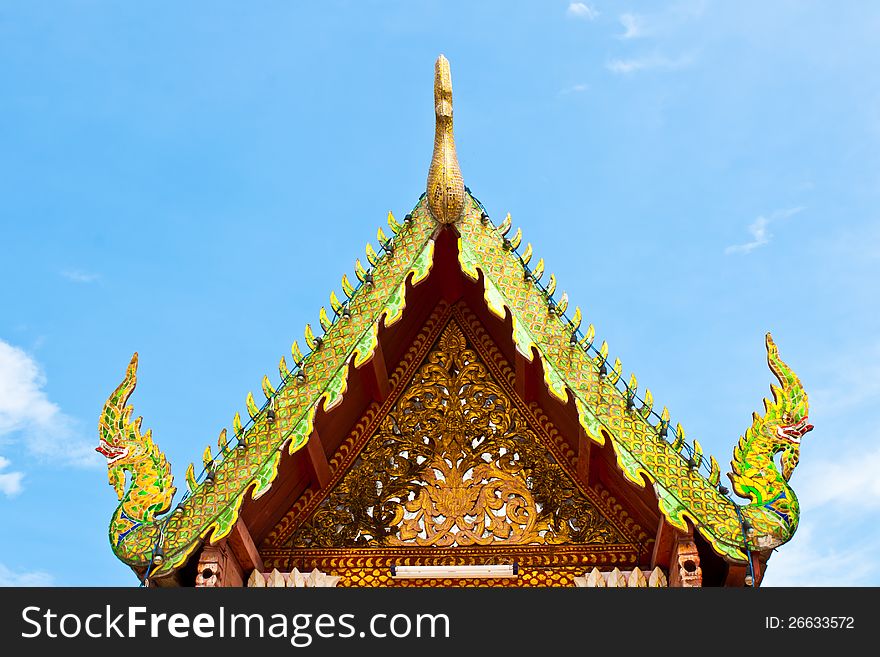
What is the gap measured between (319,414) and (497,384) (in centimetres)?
139

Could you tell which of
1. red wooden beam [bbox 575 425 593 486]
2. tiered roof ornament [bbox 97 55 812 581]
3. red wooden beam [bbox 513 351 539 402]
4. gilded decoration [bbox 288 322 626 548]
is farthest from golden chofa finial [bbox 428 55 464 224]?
red wooden beam [bbox 575 425 593 486]

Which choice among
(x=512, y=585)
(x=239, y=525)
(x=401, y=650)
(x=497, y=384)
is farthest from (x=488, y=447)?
(x=401, y=650)

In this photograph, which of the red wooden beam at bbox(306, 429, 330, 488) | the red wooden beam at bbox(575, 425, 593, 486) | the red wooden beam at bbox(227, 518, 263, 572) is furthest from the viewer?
the red wooden beam at bbox(306, 429, 330, 488)

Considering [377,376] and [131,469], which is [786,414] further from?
[131,469]

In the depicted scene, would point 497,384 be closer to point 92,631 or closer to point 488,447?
point 488,447

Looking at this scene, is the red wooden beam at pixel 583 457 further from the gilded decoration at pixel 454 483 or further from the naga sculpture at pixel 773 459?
the naga sculpture at pixel 773 459

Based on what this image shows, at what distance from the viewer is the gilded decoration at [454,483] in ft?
26.2

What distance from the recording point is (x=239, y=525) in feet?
24.3

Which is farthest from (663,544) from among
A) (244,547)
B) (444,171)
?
(444,171)

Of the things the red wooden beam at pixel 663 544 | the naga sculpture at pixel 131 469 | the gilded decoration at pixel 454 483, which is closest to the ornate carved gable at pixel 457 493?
the gilded decoration at pixel 454 483

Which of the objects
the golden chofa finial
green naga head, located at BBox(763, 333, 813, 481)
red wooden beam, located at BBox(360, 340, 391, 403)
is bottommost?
green naga head, located at BBox(763, 333, 813, 481)

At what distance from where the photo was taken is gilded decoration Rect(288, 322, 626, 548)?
314 inches

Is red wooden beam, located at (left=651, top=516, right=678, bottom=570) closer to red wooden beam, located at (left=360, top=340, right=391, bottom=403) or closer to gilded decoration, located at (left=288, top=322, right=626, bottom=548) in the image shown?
gilded decoration, located at (left=288, top=322, right=626, bottom=548)

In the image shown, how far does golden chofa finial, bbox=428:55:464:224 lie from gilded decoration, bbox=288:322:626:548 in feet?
3.68
